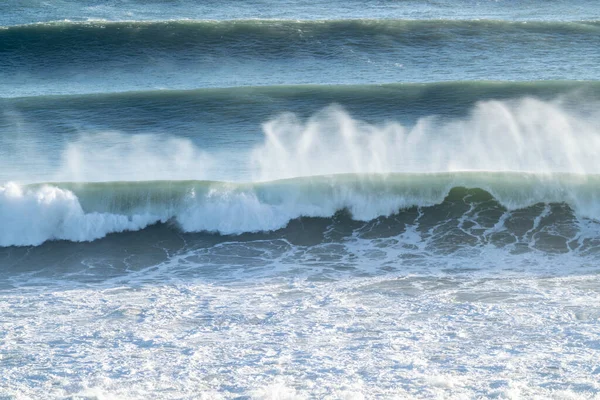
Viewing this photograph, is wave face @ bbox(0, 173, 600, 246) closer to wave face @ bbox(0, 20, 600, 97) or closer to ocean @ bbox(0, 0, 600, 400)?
ocean @ bbox(0, 0, 600, 400)

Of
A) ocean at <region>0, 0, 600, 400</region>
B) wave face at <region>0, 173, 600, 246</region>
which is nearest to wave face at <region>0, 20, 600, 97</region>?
ocean at <region>0, 0, 600, 400</region>

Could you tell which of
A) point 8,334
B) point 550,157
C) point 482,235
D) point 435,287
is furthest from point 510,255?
point 8,334

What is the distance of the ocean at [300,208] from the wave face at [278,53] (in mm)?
73

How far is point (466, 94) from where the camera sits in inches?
599

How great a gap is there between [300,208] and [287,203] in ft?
0.63

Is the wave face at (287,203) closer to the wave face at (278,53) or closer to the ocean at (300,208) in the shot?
the ocean at (300,208)

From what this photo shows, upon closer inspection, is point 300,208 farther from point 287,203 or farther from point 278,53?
point 278,53

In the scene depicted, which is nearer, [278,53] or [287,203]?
[287,203]

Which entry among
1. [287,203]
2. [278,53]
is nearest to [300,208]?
[287,203]

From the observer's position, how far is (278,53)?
18.2 m

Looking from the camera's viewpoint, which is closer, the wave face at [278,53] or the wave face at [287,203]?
the wave face at [287,203]

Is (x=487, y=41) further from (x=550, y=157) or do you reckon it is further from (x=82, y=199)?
(x=82, y=199)

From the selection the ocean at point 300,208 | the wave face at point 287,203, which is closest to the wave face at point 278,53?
the ocean at point 300,208

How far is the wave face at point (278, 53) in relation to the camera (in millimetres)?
16781
